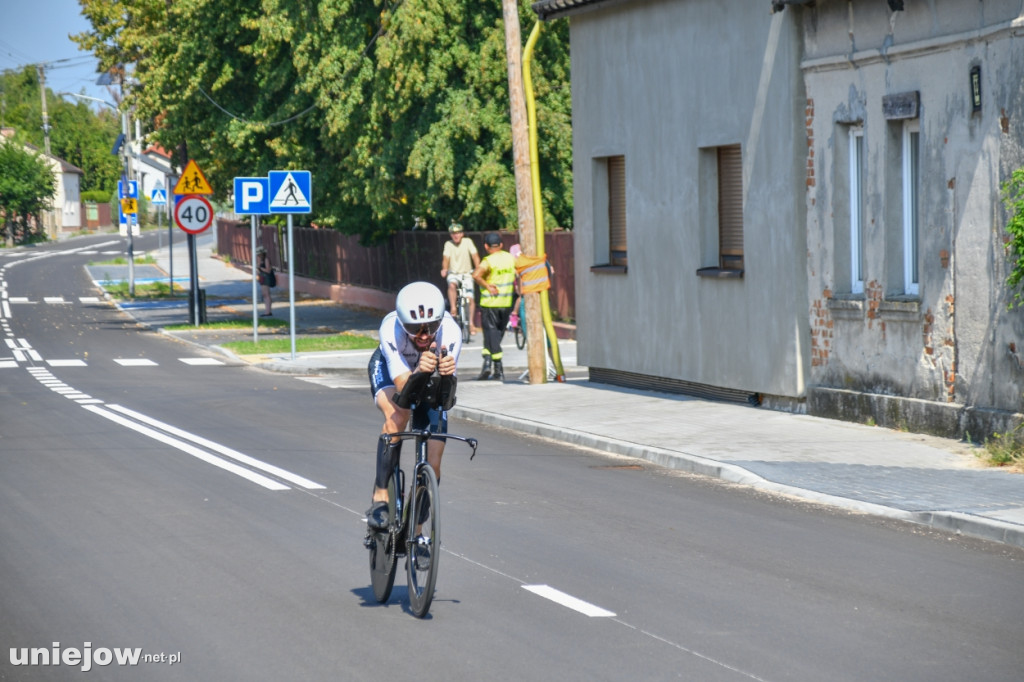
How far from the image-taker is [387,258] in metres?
35.1

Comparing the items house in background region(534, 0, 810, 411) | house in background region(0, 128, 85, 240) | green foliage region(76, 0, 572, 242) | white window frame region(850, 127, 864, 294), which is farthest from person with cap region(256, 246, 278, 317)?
house in background region(0, 128, 85, 240)

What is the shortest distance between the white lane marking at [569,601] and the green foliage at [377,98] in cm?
1896

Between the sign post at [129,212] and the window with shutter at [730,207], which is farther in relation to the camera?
the sign post at [129,212]

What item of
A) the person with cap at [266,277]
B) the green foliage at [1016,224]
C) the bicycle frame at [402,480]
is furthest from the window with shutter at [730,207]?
the person with cap at [266,277]

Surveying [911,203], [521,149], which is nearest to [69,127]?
[521,149]

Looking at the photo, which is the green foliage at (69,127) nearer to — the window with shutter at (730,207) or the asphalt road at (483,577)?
the window with shutter at (730,207)

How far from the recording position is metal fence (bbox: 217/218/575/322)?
26.6 m

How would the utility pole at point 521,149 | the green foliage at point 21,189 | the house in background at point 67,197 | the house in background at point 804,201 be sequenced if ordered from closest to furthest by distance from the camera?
the house in background at point 804,201
the utility pole at point 521,149
the green foliage at point 21,189
the house in background at point 67,197

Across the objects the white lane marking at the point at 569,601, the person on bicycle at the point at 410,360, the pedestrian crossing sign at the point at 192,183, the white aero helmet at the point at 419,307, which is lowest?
the white lane marking at the point at 569,601

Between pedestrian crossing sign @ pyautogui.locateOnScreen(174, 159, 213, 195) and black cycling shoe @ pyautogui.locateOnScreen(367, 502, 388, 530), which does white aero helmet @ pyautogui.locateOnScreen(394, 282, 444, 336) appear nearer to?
black cycling shoe @ pyautogui.locateOnScreen(367, 502, 388, 530)

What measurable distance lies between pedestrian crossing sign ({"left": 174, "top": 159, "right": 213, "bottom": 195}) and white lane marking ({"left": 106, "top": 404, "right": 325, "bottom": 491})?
1269 cm

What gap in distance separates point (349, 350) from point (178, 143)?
10.6m

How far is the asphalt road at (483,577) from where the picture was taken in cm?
640

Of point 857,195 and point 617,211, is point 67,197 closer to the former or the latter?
point 617,211
